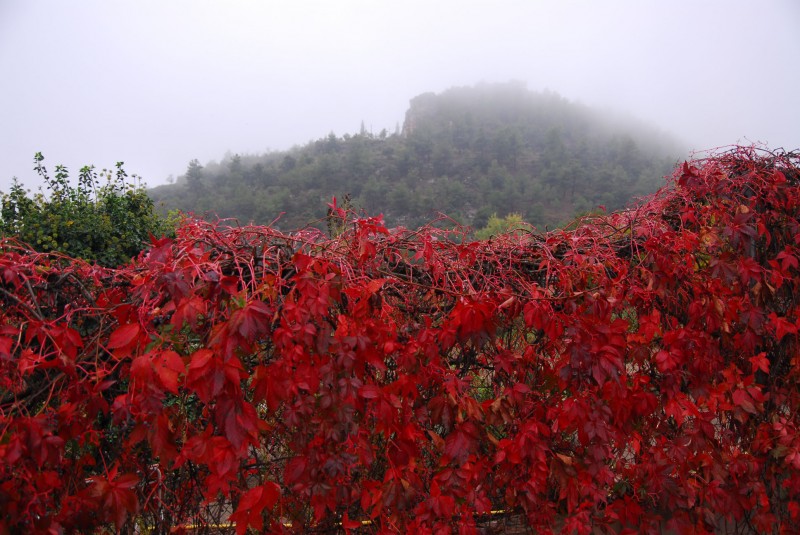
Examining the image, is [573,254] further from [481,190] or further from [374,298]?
[481,190]

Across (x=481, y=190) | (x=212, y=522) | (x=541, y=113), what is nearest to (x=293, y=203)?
(x=481, y=190)

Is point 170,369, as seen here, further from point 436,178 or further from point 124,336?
point 436,178

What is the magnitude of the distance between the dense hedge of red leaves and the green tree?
3.20 metres

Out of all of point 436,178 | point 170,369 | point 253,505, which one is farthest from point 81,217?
point 436,178

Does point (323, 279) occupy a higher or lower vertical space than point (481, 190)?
higher

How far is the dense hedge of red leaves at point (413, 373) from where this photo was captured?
123 centimetres

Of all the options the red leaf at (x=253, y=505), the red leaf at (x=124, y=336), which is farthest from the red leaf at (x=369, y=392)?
the red leaf at (x=124, y=336)

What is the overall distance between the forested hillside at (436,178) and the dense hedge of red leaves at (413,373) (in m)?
19.4

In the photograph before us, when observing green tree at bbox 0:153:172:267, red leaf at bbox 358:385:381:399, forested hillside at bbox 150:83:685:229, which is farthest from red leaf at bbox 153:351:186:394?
forested hillside at bbox 150:83:685:229

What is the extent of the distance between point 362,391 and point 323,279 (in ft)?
1.17

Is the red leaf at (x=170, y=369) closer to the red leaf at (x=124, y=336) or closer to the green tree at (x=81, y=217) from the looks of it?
the red leaf at (x=124, y=336)

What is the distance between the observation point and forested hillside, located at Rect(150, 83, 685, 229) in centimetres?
2756

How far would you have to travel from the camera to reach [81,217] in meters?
4.57

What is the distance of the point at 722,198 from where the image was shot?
2031 mm
